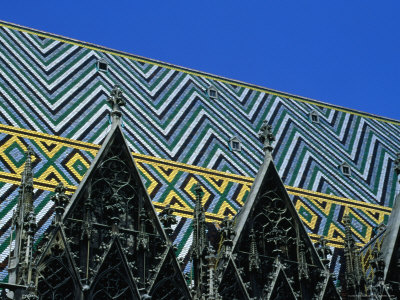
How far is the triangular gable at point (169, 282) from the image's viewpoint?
1555cm

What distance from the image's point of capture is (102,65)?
25109 millimetres

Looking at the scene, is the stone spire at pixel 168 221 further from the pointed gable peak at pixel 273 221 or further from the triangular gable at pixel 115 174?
the pointed gable peak at pixel 273 221

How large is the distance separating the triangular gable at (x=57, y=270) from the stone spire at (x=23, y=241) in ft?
0.90

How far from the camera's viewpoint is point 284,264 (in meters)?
16.8

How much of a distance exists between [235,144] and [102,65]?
4039mm

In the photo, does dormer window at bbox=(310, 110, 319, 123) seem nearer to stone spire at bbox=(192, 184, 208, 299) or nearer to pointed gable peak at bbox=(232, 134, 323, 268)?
pointed gable peak at bbox=(232, 134, 323, 268)

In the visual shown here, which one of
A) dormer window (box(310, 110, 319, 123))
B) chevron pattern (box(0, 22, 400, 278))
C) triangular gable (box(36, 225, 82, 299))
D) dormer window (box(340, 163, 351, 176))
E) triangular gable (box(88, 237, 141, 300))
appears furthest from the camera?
dormer window (box(310, 110, 319, 123))

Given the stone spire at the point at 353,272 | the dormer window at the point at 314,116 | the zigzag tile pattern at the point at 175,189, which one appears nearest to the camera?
the stone spire at the point at 353,272

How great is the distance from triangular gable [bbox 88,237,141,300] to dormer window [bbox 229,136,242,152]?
8454 millimetres

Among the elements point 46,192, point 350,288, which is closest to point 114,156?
point 46,192

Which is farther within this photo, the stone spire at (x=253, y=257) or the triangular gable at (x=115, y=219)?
the stone spire at (x=253, y=257)

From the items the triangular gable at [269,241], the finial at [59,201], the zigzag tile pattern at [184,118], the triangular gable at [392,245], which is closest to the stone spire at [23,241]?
the finial at [59,201]

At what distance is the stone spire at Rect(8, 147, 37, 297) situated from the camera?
46.8 feet

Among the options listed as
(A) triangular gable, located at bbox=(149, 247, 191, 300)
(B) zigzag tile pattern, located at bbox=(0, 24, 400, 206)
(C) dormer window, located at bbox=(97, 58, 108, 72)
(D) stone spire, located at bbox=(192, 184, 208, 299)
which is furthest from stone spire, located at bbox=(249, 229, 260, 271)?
(C) dormer window, located at bbox=(97, 58, 108, 72)
